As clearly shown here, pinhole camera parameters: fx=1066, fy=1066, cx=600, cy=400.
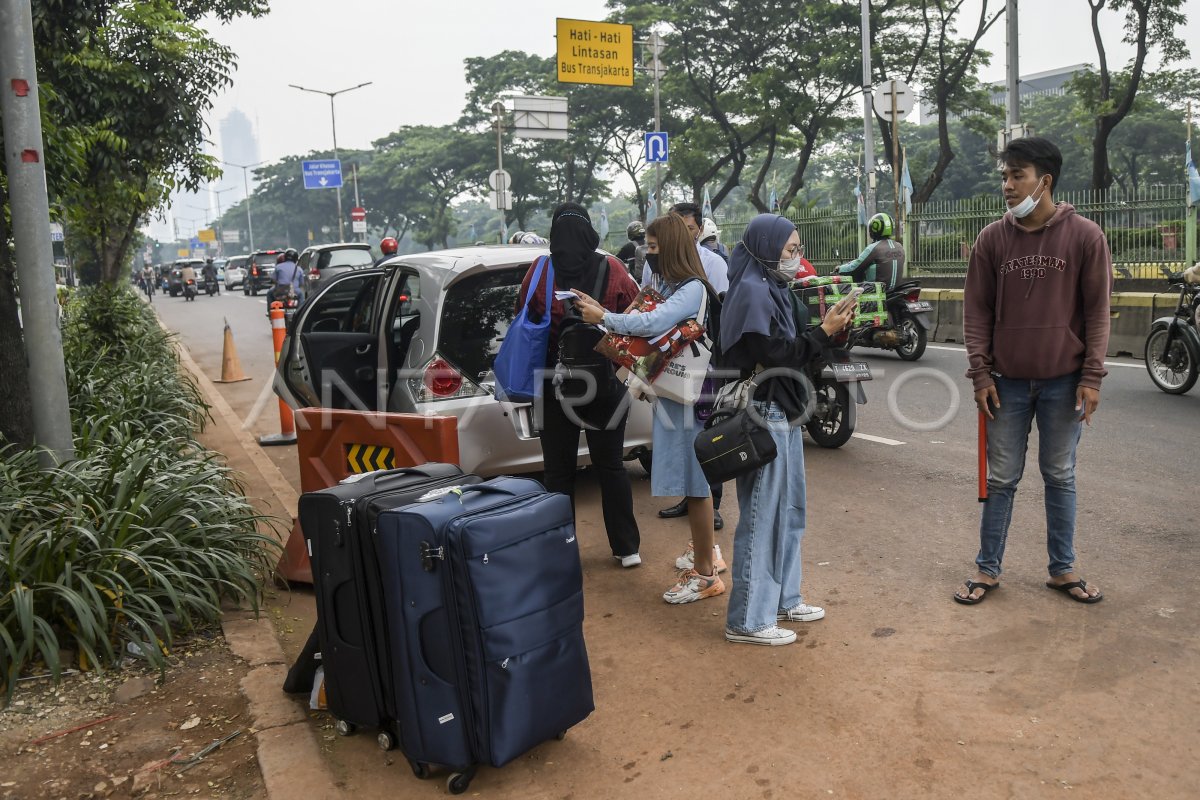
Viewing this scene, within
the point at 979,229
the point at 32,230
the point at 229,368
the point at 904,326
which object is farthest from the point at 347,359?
the point at 979,229

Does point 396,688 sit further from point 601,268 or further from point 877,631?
point 601,268

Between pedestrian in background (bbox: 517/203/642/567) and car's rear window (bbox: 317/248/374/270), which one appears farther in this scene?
car's rear window (bbox: 317/248/374/270)

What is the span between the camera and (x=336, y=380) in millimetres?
6691

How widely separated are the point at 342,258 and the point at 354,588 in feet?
61.2

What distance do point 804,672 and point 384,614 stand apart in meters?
1.62

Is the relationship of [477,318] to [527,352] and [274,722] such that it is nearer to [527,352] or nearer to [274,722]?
[527,352]

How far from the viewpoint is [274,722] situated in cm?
367

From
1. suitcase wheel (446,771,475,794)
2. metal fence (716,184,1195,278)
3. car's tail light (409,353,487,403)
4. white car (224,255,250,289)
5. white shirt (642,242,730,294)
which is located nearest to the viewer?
suitcase wheel (446,771,475,794)

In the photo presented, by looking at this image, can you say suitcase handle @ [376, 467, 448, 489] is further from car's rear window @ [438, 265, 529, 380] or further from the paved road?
car's rear window @ [438, 265, 529, 380]

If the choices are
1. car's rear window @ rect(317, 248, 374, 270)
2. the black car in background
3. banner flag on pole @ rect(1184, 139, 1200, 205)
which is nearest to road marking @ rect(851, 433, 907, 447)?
banner flag on pole @ rect(1184, 139, 1200, 205)

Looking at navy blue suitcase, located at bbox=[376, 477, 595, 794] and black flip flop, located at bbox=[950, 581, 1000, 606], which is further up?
navy blue suitcase, located at bbox=[376, 477, 595, 794]

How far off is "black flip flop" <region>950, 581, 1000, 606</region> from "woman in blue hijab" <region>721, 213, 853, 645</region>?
0.82 meters

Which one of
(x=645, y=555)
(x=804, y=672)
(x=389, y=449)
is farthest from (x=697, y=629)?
(x=389, y=449)

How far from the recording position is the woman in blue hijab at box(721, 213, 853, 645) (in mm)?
4074
